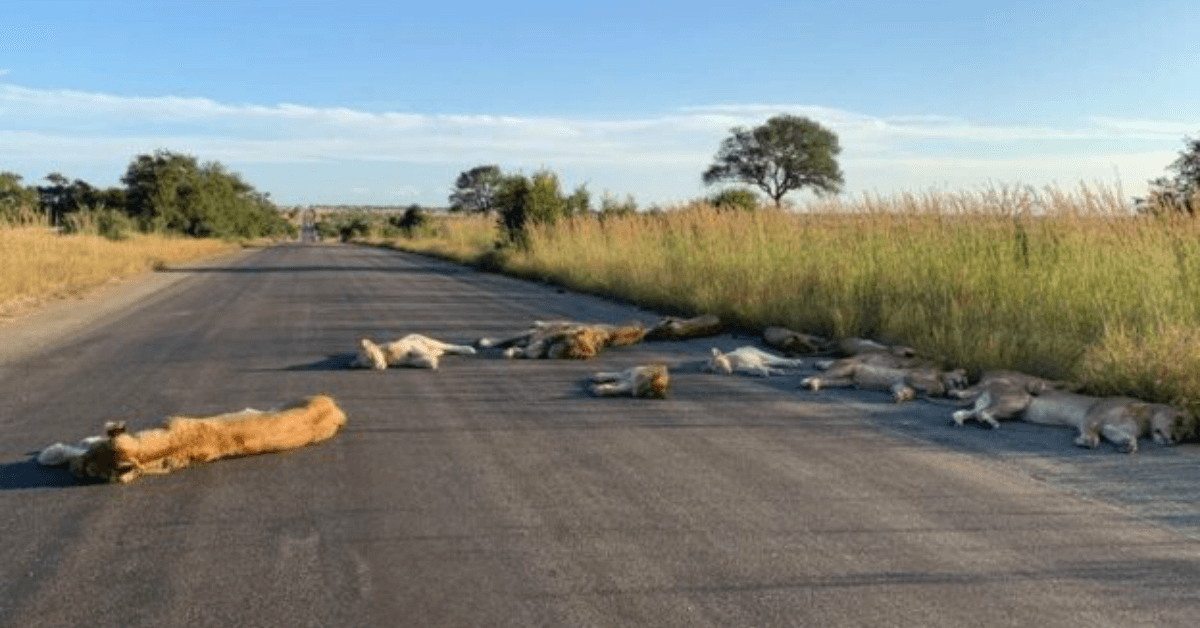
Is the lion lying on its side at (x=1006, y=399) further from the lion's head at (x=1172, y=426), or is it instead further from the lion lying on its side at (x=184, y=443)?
the lion lying on its side at (x=184, y=443)

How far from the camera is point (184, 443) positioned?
5.62 meters

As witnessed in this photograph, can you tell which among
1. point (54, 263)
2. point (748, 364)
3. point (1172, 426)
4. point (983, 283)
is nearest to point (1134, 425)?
point (1172, 426)

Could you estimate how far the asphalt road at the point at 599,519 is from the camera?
3697 millimetres

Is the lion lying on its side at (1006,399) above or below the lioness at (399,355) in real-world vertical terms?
above

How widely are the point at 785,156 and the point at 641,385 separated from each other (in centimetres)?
5153

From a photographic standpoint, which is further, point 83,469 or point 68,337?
point 68,337

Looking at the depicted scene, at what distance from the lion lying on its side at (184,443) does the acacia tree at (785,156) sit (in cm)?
5299

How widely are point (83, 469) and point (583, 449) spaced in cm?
273

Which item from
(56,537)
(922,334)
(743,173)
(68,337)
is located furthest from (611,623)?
(743,173)

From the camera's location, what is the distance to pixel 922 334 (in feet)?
Result: 34.4

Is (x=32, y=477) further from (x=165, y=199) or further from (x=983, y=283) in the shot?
(x=165, y=199)

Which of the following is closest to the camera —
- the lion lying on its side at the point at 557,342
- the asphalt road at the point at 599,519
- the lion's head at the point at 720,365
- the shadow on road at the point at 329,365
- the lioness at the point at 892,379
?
the asphalt road at the point at 599,519

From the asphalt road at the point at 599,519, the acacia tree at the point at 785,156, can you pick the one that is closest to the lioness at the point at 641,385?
the asphalt road at the point at 599,519

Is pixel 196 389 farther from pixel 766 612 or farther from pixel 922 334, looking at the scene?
pixel 922 334
